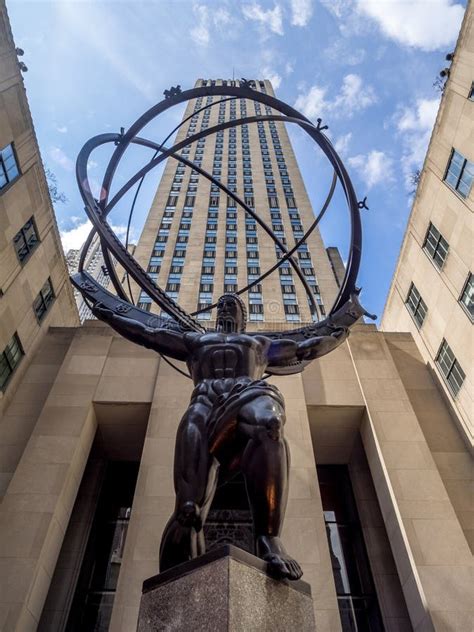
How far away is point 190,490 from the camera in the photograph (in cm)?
419

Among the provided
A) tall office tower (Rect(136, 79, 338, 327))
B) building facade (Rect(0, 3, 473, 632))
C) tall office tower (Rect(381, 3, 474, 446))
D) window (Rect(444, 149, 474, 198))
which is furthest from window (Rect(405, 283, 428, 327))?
tall office tower (Rect(136, 79, 338, 327))

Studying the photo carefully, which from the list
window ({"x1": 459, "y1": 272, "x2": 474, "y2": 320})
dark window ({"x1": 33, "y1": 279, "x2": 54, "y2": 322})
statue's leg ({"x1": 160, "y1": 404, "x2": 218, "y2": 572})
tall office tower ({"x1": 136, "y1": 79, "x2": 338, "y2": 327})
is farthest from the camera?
tall office tower ({"x1": 136, "y1": 79, "x2": 338, "y2": 327})

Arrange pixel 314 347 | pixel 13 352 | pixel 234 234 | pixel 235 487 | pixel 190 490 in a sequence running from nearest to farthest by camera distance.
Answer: pixel 190 490 → pixel 314 347 → pixel 235 487 → pixel 13 352 → pixel 234 234

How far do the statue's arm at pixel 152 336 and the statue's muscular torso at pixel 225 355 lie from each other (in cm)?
14

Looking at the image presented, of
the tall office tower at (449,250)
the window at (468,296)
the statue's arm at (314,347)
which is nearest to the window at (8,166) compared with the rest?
the statue's arm at (314,347)

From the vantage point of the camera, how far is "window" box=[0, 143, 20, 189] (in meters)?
13.0

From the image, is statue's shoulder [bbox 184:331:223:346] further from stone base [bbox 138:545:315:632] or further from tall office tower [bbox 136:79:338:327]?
tall office tower [bbox 136:79:338:327]

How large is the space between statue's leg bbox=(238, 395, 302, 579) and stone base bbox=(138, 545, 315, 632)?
0.29 metres

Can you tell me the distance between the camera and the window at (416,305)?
15.5m

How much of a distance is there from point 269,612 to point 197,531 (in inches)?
42.0

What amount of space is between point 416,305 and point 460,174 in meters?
4.80

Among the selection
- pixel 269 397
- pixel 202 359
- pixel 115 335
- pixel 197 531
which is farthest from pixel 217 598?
pixel 115 335

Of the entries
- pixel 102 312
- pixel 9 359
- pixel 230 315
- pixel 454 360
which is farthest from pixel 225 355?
pixel 454 360

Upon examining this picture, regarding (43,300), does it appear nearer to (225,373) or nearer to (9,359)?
(9,359)
